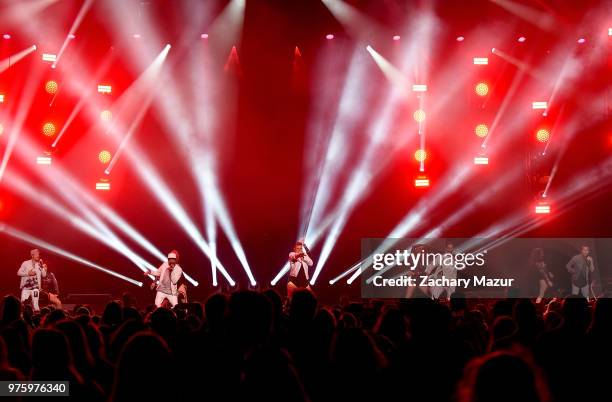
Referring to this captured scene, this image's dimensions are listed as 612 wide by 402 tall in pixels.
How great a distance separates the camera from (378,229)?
20906 mm

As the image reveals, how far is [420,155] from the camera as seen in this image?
1861 centimetres

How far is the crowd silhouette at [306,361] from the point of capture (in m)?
3.13

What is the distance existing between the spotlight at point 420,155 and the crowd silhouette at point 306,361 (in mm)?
13128

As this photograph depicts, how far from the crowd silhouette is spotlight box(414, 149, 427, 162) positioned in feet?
43.1

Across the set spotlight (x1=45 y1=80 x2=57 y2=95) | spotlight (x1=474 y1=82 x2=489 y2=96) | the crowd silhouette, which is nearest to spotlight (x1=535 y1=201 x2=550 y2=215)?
spotlight (x1=474 y1=82 x2=489 y2=96)

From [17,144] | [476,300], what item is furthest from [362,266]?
[17,144]

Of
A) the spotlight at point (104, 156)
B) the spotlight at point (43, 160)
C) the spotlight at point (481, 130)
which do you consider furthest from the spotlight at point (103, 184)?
the spotlight at point (481, 130)

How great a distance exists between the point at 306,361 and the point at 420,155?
14.5 metres

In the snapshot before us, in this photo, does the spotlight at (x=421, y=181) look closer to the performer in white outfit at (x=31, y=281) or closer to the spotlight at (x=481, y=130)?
the spotlight at (x=481, y=130)

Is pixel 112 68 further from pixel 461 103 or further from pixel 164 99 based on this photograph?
pixel 461 103

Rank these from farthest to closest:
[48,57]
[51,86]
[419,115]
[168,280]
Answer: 1. [419,115]
2. [51,86]
3. [48,57]
4. [168,280]

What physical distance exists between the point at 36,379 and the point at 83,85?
1645 centimetres

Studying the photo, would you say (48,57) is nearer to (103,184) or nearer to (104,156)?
(104,156)

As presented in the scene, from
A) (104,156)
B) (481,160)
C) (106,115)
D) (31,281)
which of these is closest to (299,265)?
(481,160)
